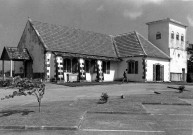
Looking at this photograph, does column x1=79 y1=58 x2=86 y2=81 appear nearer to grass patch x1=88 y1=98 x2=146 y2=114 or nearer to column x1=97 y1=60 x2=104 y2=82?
column x1=97 y1=60 x2=104 y2=82

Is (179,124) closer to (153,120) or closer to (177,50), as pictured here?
(153,120)

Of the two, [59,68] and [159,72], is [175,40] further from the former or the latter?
[59,68]

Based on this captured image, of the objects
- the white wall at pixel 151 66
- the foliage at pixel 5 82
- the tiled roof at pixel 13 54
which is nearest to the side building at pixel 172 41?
the white wall at pixel 151 66

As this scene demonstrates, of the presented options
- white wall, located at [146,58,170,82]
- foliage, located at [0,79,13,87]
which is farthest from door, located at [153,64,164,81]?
foliage, located at [0,79,13,87]

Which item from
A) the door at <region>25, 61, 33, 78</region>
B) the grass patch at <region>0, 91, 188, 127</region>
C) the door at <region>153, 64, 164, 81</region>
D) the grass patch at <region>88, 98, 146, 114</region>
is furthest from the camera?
the door at <region>153, 64, 164, 81</region>

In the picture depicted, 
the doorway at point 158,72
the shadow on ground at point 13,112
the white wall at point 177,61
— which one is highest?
the white wall at point 177,61

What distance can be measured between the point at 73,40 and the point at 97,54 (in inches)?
144

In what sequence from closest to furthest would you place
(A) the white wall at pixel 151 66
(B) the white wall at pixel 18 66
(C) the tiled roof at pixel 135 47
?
(A) the white wall at pixel 151 66, (B) the white wall at pixel 18 66, (C) the tiled roof at pixel 135 47

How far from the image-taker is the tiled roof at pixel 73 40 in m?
31.6

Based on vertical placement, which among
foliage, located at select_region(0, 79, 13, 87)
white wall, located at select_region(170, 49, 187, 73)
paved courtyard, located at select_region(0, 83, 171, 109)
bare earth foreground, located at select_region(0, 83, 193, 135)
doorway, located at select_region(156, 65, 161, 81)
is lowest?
bare earth foreground, located at select_region(0, 83, 193, 135)

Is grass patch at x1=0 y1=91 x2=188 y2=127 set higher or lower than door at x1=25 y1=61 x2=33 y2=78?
lower

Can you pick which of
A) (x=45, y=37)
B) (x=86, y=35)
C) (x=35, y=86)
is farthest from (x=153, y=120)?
(x=86, y=35)

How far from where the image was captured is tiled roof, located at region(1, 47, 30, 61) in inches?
1177

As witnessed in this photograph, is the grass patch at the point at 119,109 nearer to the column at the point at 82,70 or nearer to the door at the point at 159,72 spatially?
the column at the point at 82,70
